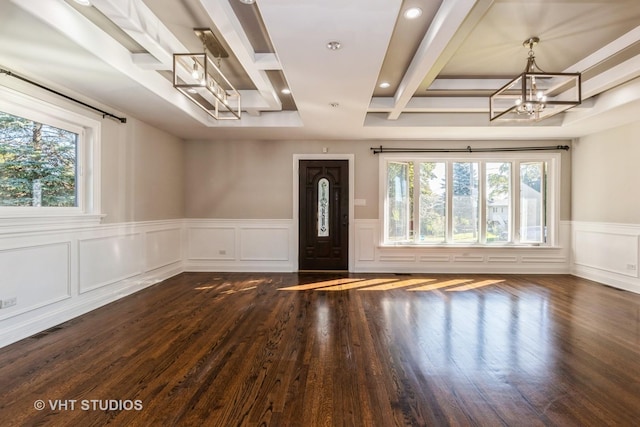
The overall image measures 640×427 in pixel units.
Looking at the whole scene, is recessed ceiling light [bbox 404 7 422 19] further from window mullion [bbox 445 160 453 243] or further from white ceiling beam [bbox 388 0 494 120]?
window mullion [bbox 445 160 453 243]

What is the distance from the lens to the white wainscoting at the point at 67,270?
2.84 meters

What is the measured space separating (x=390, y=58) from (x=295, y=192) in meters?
3.16

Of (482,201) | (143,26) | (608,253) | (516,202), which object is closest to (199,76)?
(143,26)

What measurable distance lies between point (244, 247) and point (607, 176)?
20.3ft

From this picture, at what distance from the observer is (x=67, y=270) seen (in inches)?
134

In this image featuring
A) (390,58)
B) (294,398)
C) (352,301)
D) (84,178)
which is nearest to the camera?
(294,398)

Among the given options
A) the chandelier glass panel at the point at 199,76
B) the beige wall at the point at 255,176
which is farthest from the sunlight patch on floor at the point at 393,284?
the chandelier glass panel at the point at 199,76

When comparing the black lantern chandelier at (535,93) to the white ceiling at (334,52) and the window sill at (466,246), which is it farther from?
the window sill at (466,246)

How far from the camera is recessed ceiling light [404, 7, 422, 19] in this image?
2367 millimetres

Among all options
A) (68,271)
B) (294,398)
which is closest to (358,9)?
(294,398)

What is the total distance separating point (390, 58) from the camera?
321 cm

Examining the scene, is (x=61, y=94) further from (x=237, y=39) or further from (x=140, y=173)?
(x=237, y=39)

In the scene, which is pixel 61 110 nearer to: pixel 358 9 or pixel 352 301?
pixel 358 9

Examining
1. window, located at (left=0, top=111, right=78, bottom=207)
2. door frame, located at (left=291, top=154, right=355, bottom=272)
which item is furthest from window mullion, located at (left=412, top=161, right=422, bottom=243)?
window, located at (left=0, top=111, right=78, bottom=207)
